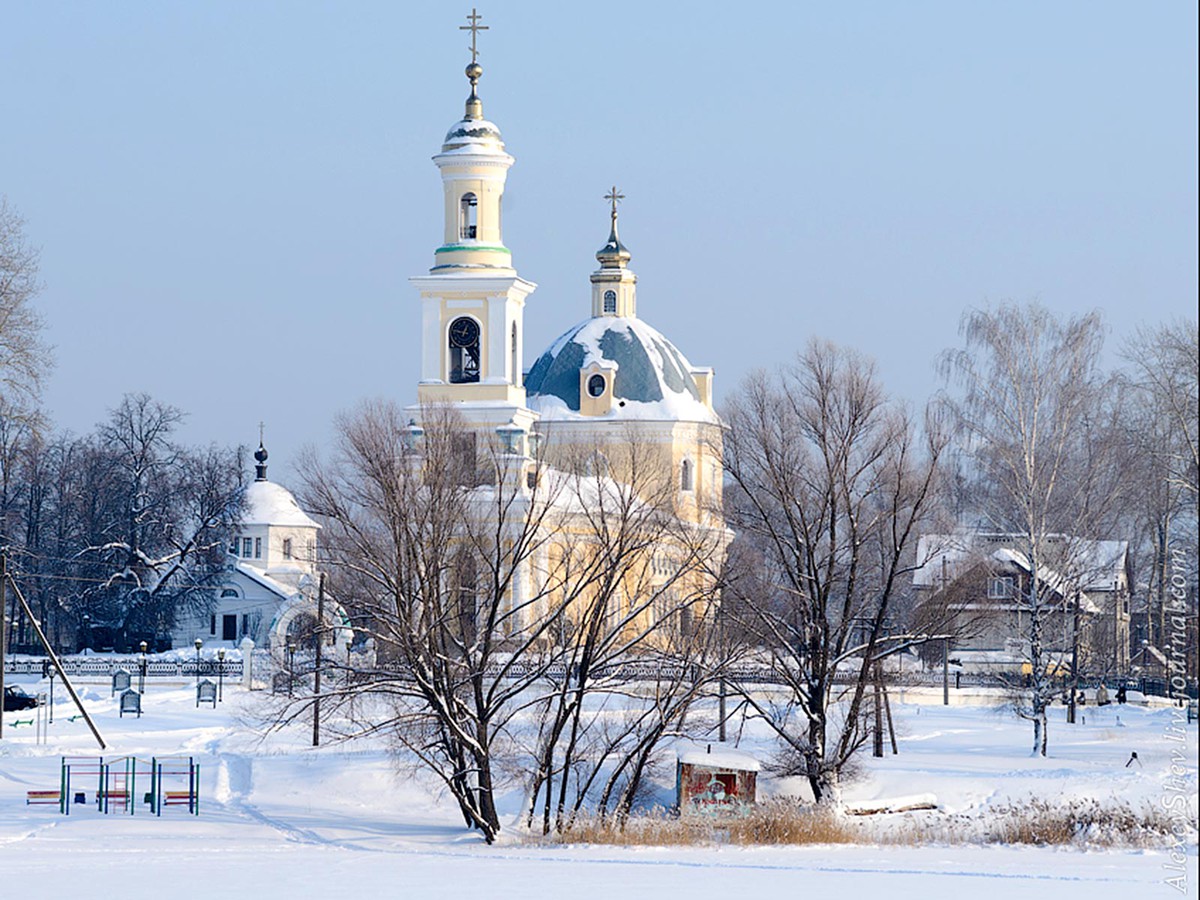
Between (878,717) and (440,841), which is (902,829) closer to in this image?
(878,717)

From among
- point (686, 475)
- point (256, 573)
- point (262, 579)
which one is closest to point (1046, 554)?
point (686, 475)

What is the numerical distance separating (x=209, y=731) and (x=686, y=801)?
13.5m

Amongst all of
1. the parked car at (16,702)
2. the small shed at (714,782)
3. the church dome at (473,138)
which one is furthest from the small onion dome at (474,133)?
the small shed at (714,782)

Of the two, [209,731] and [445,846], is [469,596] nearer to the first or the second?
[445,846]

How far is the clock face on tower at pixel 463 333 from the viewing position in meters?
52.1

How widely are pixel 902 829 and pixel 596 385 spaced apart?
36.3 metres

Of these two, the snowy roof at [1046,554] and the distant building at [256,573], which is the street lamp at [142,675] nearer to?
the distant building at [256,573]

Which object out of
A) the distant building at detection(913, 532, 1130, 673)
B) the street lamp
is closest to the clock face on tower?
the street lamp

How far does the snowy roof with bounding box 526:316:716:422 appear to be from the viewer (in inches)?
2323

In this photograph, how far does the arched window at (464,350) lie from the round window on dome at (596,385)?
7632 mm

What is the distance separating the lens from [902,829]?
24.0 meters

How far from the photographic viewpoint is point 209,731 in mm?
35531

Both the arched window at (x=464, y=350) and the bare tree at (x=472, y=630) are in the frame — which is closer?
the bare tree at (x=472, y=630)

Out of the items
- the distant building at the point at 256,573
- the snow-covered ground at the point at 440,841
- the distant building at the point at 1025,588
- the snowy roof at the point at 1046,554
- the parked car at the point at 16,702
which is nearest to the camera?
the snow-covered ground at the point at 440,841
